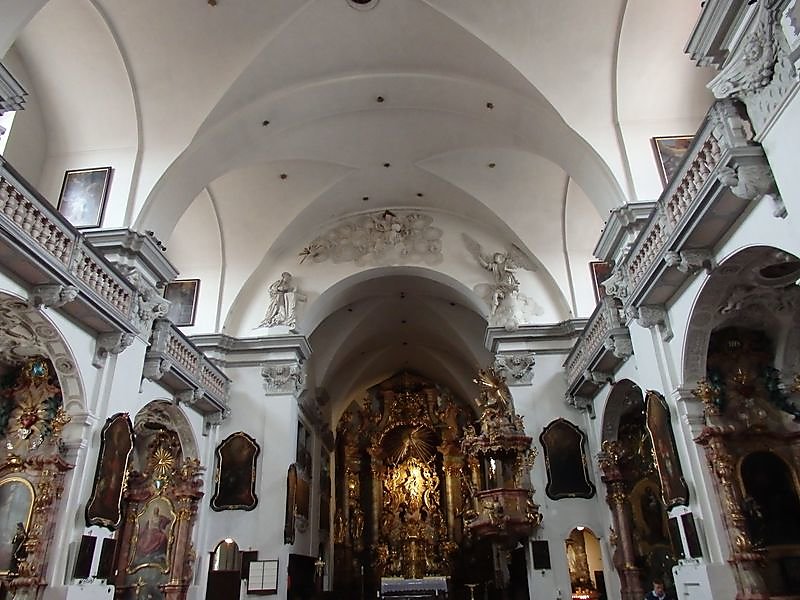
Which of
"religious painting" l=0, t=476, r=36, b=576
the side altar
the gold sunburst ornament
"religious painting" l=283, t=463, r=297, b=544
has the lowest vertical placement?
the side altar

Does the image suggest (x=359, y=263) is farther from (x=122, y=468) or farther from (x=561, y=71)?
(x=122, y=468)

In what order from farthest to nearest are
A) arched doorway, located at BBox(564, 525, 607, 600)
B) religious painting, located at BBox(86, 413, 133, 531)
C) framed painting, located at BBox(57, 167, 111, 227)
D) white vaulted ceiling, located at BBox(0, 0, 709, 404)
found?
1. arched doorway, located at BBox(564, 525, 607, 600)
2. framed painting, located at BBox(57, 167, 111, 227)
3. white vaulted ceiling, located at BBox(0, 0, 709, 404)
4. religious painting, located at BBox(86, 413, 133, 531)

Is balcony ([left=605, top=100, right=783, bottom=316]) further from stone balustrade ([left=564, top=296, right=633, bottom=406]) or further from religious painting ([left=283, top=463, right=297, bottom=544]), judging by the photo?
religious painting ([left=283, top=463, right=297, bottom=544])

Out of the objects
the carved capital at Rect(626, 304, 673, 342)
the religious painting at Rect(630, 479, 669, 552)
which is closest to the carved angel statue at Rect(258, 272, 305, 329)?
the religious painting at Rect(630, 479, 669, 552)

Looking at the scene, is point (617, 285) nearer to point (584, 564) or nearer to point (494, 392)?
point (494, 392)

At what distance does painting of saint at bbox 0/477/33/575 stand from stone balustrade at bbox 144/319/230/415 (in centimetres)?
277

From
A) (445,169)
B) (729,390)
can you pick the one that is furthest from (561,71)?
(729,390)

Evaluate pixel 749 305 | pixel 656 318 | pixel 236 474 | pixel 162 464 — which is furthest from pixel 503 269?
pixel 162 464

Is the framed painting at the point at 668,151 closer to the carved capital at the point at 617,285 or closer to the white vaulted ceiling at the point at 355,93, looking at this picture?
the white vaulted ceiling at the point at 355,93

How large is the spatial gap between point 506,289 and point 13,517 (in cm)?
1179

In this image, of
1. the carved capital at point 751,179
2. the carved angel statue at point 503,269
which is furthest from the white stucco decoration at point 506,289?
the carved capital at point 751,179

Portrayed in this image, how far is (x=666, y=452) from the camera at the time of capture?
9086 mm

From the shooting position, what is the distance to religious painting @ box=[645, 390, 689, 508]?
342 inches

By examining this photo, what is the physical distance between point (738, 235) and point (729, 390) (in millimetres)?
2976
